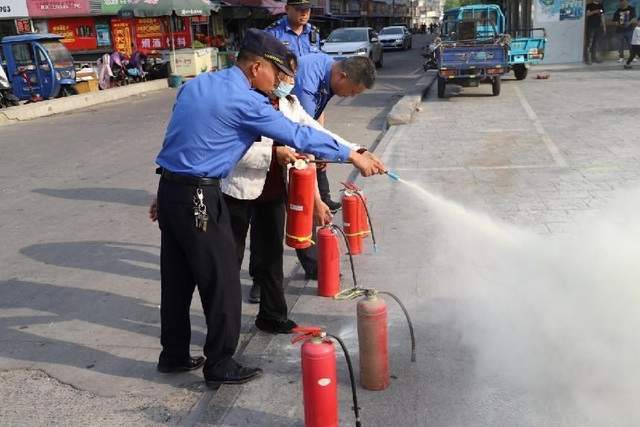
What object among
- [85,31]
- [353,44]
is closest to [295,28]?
[353,44]

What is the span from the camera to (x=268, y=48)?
3135 mm

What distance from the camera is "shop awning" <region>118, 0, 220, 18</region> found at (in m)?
21.2

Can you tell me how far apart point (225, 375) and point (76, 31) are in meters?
27.6

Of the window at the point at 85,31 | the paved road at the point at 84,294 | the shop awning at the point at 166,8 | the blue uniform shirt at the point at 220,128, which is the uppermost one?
the shop awning at the point at 166,8

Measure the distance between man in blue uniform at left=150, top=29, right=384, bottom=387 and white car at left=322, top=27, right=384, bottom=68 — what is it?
1905cm

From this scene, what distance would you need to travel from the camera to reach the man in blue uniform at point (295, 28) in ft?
17.9

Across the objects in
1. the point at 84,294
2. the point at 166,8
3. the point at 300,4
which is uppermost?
the point at 166,8

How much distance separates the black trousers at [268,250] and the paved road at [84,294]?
25 cm

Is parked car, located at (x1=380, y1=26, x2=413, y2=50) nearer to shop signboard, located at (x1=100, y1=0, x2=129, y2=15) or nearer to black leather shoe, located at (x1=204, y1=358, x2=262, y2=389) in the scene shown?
shop signboard, located at (x1=100, y1=0, x2=129, y2=15)

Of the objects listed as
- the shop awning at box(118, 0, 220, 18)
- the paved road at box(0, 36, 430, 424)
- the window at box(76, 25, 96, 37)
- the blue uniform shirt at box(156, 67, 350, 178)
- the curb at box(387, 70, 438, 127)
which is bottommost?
the paved road at box(0, 36, 430, 424)

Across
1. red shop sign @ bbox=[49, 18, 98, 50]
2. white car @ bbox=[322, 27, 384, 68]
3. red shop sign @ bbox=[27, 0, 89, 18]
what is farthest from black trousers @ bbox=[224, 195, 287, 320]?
red shop sign @ bbox=[49, 18, 98, 50]

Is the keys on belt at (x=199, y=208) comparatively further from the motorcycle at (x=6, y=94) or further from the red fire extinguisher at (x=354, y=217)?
the motorcycle at (x=6, y=94)

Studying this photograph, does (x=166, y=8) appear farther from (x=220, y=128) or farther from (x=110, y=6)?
(x=220, y=128)

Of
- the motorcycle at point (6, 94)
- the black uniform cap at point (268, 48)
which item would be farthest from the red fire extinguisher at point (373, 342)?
the motorcycle at point (6, 94)
